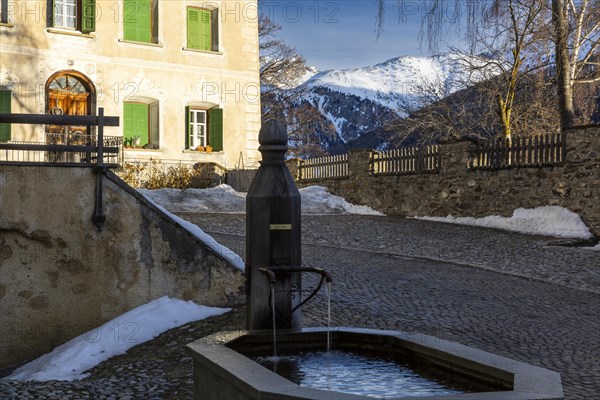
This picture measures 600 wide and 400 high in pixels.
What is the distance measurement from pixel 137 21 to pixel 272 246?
64.2 feet

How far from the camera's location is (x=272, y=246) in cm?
511

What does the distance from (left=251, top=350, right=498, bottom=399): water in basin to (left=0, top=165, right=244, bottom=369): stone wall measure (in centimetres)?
475

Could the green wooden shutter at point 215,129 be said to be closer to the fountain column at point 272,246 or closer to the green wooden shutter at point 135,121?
the green wooden shutter at point 135,121

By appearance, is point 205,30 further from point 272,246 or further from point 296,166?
point 272,246

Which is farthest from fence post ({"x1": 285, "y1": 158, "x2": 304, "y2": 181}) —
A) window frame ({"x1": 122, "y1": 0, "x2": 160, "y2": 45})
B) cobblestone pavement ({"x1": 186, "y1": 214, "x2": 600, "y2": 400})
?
cobblestone pavement ({"x1": 186, "y1": 214, "x2": 600, "y2": 400})

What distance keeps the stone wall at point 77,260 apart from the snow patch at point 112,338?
1.02 ft

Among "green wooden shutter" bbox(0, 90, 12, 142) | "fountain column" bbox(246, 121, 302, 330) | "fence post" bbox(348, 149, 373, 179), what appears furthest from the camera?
"fence post" bbox(348, 149, 373, 179)

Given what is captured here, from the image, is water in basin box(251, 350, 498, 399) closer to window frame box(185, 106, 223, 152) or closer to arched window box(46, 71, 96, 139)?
arched window box(46, 71, 96, 139)

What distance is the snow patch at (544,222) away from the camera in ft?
51.6

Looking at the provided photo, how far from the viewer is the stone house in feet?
68.9

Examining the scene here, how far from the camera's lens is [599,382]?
19.5 ft

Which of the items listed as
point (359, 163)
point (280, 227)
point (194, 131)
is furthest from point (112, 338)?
point (194, 131)

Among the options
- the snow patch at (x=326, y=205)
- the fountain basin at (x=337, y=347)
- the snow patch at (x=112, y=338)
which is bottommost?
the snow patch at (x=112, y=338)

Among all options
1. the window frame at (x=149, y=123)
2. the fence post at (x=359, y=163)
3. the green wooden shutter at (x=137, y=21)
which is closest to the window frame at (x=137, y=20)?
the green wooden shutter at (x=137, y=21)
